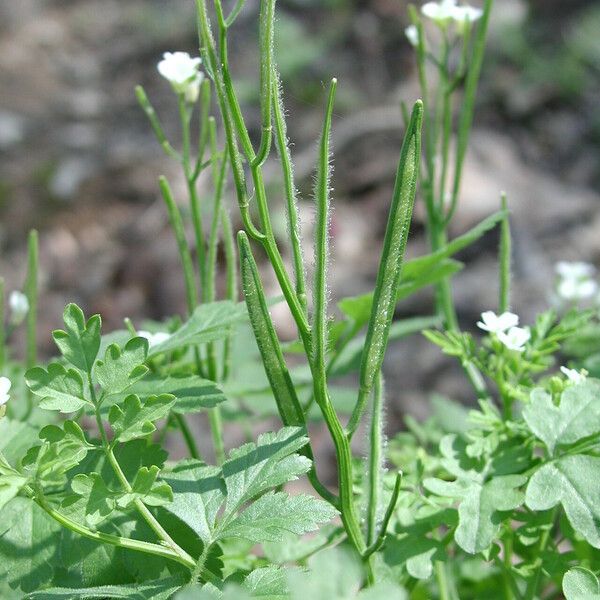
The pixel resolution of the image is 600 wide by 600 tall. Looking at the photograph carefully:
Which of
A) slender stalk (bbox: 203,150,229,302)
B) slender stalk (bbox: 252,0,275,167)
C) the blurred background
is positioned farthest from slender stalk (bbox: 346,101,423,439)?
the blurred background

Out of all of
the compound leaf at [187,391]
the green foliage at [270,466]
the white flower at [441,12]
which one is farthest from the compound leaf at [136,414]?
the white flower at [441,12]

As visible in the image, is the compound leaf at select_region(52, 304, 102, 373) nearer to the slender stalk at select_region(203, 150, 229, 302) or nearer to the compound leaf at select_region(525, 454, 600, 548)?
the slender stalk at select_region(203, 150, 229, 302)

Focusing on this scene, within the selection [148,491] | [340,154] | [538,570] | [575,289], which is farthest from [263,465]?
[340,154]

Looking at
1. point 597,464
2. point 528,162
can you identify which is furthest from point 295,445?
point 528,162

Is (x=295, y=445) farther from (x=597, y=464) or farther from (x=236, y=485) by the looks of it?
(x=597, y=464)

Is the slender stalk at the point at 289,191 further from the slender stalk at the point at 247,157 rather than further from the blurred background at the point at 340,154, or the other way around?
the blurred background at the point at 340,154

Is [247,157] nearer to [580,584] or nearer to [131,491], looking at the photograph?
[131,491]

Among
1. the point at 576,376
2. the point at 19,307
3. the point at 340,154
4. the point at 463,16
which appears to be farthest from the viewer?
the point at 340,154
